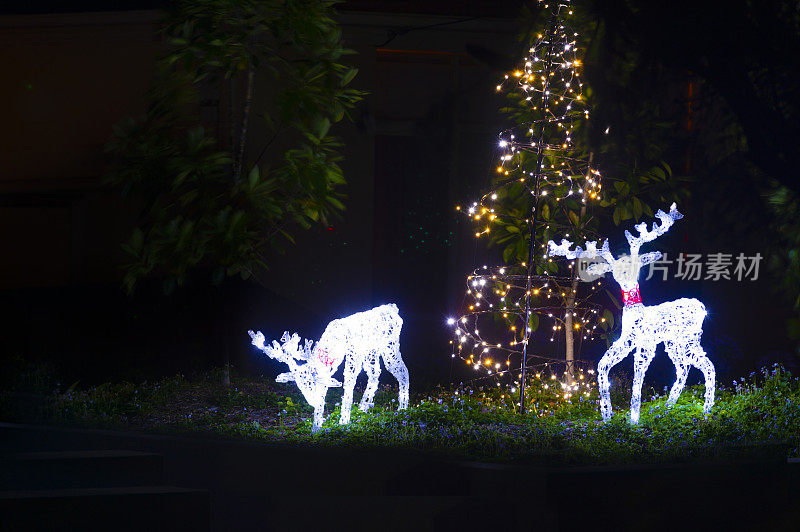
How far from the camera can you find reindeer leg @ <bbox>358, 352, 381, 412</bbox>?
746 centimetres

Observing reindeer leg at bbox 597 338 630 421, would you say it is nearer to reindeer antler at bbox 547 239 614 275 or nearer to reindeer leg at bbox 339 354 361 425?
reindeer antler at bbox 547 239 614 275

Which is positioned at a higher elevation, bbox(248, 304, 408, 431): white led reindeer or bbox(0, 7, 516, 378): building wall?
bbox(0, 7, 516, 378): building wall

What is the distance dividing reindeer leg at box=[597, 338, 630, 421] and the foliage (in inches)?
107

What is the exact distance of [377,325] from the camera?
288 inches

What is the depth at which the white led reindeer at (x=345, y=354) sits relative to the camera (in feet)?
23.0

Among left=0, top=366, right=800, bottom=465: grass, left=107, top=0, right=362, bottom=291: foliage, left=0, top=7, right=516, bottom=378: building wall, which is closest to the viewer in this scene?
left=0, top=366, right=800, bottom=465: grass

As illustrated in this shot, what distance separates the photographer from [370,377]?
760 cm

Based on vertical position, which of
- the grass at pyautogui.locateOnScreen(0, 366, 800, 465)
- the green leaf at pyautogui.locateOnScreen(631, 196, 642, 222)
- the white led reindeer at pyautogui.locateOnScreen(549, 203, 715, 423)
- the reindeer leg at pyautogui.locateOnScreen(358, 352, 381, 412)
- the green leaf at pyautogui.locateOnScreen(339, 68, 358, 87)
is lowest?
the grass at pyautogui.locateOnScreen(0, 366, 800, 465)

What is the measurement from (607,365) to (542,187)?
203cm

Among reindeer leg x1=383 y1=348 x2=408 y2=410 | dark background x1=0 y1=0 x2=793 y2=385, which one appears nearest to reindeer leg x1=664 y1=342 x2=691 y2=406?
dark background x1=0 y1=0 x2=793 y2=385

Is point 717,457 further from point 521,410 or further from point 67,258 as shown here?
point 67,258

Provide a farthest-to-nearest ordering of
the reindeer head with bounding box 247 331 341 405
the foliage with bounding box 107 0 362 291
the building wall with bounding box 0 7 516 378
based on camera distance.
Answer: the building wall with bounding box 0 7 516 378 < the foliage with bounding box 107 0 362 291 < the reindeer head with bounding box 247 331 341 405

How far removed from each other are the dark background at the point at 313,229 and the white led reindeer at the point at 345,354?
5.74 ft

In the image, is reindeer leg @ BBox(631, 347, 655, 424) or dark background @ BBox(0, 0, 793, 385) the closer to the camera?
Result: reindeer leg @ BBox(631, 347, 655, 424)
